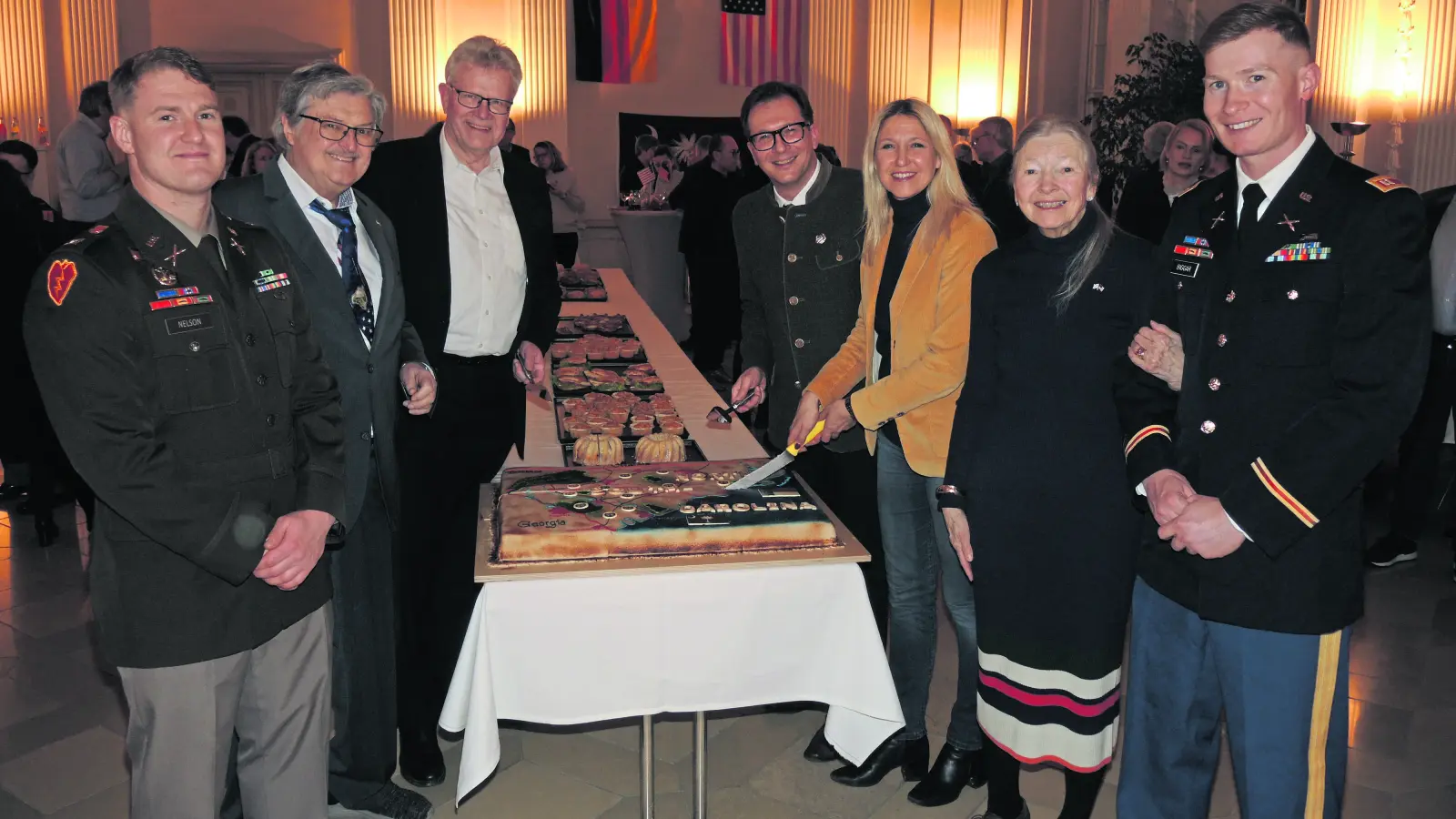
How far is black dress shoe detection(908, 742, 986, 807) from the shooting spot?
108 inches

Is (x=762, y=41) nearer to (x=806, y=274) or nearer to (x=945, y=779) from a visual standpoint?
(x=806, y=274)

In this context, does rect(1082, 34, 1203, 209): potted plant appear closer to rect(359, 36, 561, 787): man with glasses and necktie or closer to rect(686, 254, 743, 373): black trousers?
rect(686, 254, 743, 373): black trousers

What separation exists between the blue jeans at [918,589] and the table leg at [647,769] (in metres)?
0.62

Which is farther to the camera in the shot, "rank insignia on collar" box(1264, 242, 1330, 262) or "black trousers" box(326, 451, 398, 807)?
"black trousers" box(326, 451, 398, 807)

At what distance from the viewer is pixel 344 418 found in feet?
8.02

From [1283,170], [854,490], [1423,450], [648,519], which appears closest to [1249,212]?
[1283,170]

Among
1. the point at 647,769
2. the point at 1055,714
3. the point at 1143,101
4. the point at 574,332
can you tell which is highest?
the point at 1143,101

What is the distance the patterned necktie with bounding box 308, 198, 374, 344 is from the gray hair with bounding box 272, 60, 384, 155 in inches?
6.6

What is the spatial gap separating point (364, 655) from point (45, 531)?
10.1 feet

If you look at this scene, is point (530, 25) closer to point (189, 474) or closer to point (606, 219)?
point (606, 219)

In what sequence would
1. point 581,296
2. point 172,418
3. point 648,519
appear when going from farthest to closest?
point 581,296 < point 648,519 < point 172,418

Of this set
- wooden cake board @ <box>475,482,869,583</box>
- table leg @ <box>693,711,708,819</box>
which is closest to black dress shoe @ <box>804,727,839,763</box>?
table leg @ <box>693,711,708,819</box>

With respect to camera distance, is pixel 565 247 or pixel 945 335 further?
pixel 565 247

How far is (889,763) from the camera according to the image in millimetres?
2891
